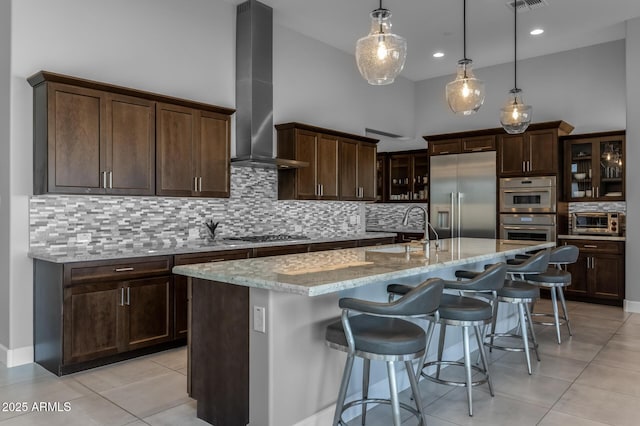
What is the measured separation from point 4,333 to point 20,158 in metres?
1.46

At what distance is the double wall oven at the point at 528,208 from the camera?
6512 mm

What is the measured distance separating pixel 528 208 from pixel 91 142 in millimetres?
5718

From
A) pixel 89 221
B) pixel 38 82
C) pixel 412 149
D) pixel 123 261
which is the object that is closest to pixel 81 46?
pixel 38 82

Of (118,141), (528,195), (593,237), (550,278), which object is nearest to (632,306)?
(593,237)

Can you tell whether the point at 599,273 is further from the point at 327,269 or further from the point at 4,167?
the point at 4,167

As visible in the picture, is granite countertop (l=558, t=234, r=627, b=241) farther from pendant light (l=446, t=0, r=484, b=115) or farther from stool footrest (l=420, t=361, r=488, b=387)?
stool footrest (l=420, t=361, r=488, b=387)

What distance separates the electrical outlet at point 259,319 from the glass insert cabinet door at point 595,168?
5.89 m

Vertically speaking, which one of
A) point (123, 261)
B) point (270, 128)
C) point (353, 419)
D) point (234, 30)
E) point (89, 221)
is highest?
point (234, 30)

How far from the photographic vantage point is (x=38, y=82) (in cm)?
371

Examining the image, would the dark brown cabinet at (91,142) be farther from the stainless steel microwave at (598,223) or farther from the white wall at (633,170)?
the stainless steel microwave at (598,223)

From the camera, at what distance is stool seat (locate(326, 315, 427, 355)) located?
84.7 inches

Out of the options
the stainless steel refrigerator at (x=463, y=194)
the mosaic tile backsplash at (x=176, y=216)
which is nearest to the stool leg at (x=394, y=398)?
the mosaic tile backsplash at (x=176, y=216)

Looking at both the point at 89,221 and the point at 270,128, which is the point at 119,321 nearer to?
the point at 89,221

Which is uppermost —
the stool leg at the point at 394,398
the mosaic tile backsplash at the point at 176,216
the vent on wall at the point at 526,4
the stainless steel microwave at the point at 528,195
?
the vent on wall at the point at 526,4
